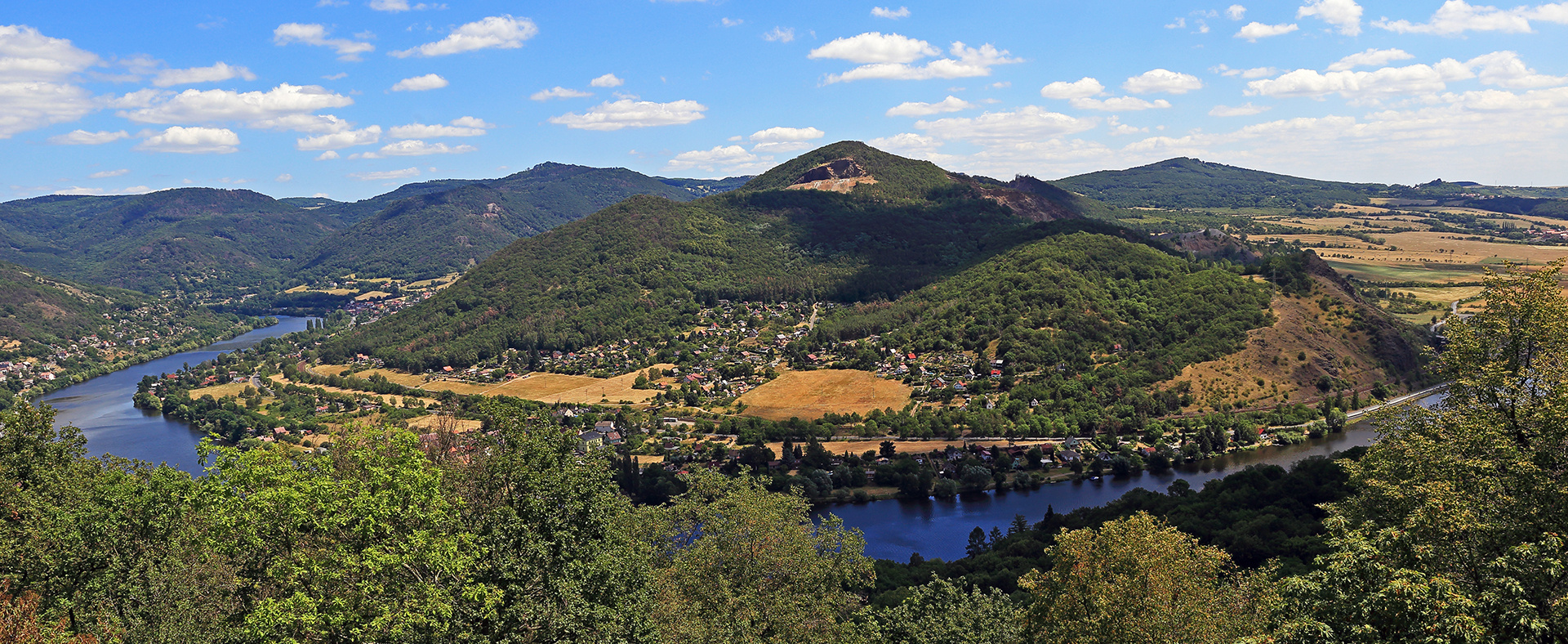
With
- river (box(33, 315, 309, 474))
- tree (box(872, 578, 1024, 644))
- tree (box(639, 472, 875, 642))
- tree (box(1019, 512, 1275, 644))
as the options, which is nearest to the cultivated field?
river (box(33, 315, 309, 474))

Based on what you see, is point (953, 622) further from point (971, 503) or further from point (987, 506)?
point (971, 503)

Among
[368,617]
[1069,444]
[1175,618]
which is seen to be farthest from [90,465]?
[1069,444]

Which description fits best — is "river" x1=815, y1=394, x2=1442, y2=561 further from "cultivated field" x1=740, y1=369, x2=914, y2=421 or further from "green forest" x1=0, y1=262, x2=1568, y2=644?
"green forest" x1=0, y1=262, x2=1568, y2=644

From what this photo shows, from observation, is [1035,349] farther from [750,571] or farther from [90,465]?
[90,465]

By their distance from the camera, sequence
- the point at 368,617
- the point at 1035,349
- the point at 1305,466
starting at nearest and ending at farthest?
the point at 368,617 → the point at 1305,466 → the point at 1035,349

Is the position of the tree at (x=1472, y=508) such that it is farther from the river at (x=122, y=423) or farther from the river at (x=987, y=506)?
the river at (x=122, y=423)

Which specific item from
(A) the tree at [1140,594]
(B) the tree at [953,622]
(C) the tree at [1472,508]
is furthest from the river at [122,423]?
(C) the tree at [1472,508]
